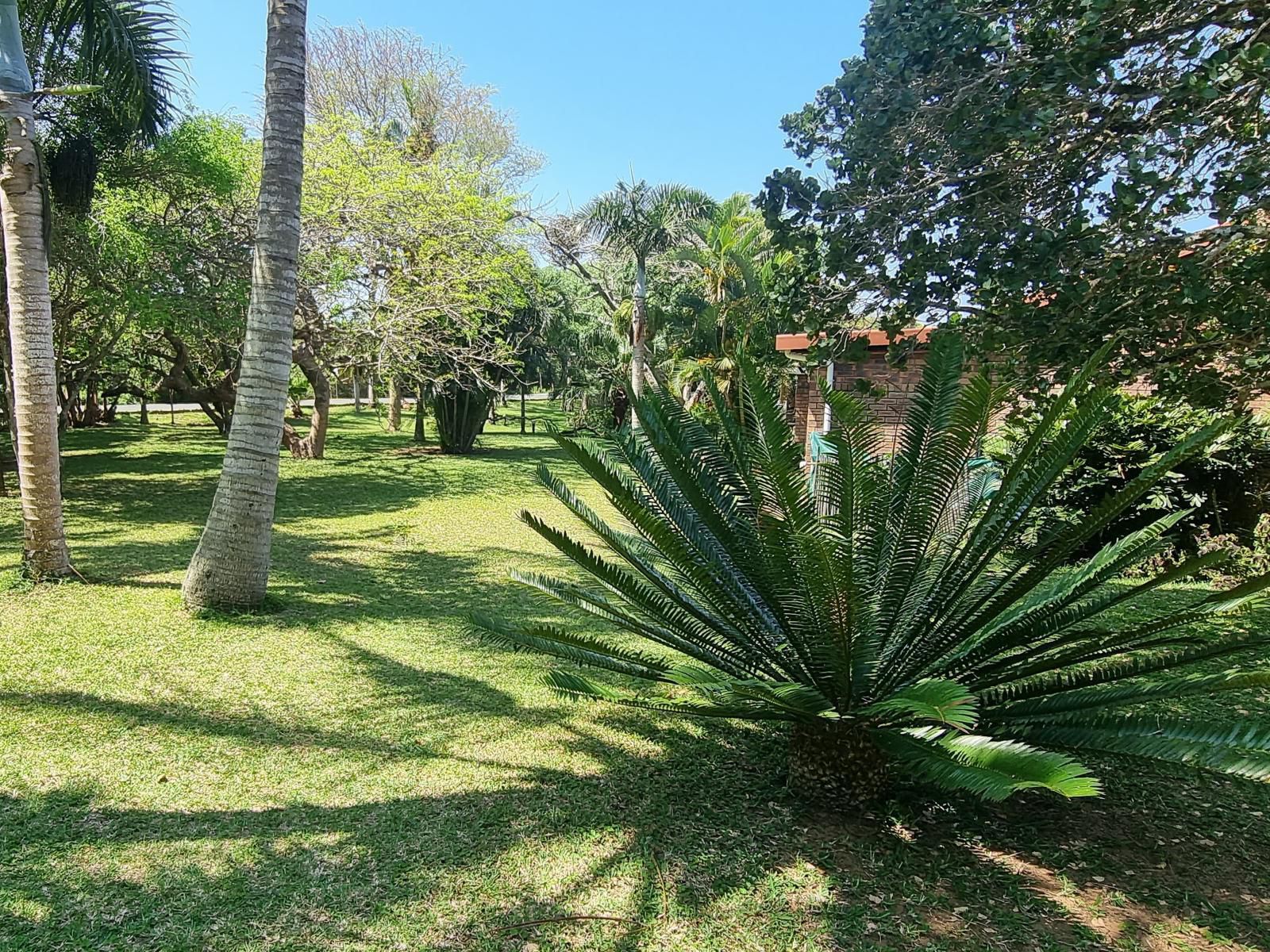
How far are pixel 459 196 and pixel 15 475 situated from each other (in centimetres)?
931

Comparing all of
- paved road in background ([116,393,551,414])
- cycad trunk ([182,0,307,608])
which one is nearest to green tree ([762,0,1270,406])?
cycad trunk ([182,0,307,608])

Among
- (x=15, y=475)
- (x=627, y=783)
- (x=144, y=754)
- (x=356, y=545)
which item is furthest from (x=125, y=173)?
(x=627, y=783)

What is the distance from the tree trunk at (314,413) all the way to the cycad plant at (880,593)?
1393 centimetres

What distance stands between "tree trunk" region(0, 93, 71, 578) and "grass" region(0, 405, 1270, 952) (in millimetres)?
1250

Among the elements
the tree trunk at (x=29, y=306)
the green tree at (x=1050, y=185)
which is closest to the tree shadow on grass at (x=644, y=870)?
the green tree at (x=1050, y=185)

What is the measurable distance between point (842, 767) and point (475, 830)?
155 cm

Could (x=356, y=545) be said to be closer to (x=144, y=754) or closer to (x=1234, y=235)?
(x=144, y=754)

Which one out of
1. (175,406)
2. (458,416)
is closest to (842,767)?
(458,416)

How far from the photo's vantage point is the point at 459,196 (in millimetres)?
15180

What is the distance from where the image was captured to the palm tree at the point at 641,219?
1803 cm

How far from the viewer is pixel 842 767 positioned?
3098 mm

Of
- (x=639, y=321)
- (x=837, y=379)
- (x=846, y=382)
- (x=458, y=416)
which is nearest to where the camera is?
(x=837, y=379)

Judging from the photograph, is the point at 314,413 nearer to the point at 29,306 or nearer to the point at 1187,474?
the point at 29,306

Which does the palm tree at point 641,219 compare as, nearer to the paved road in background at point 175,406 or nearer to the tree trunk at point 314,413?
the tree trunk at point 314,413
